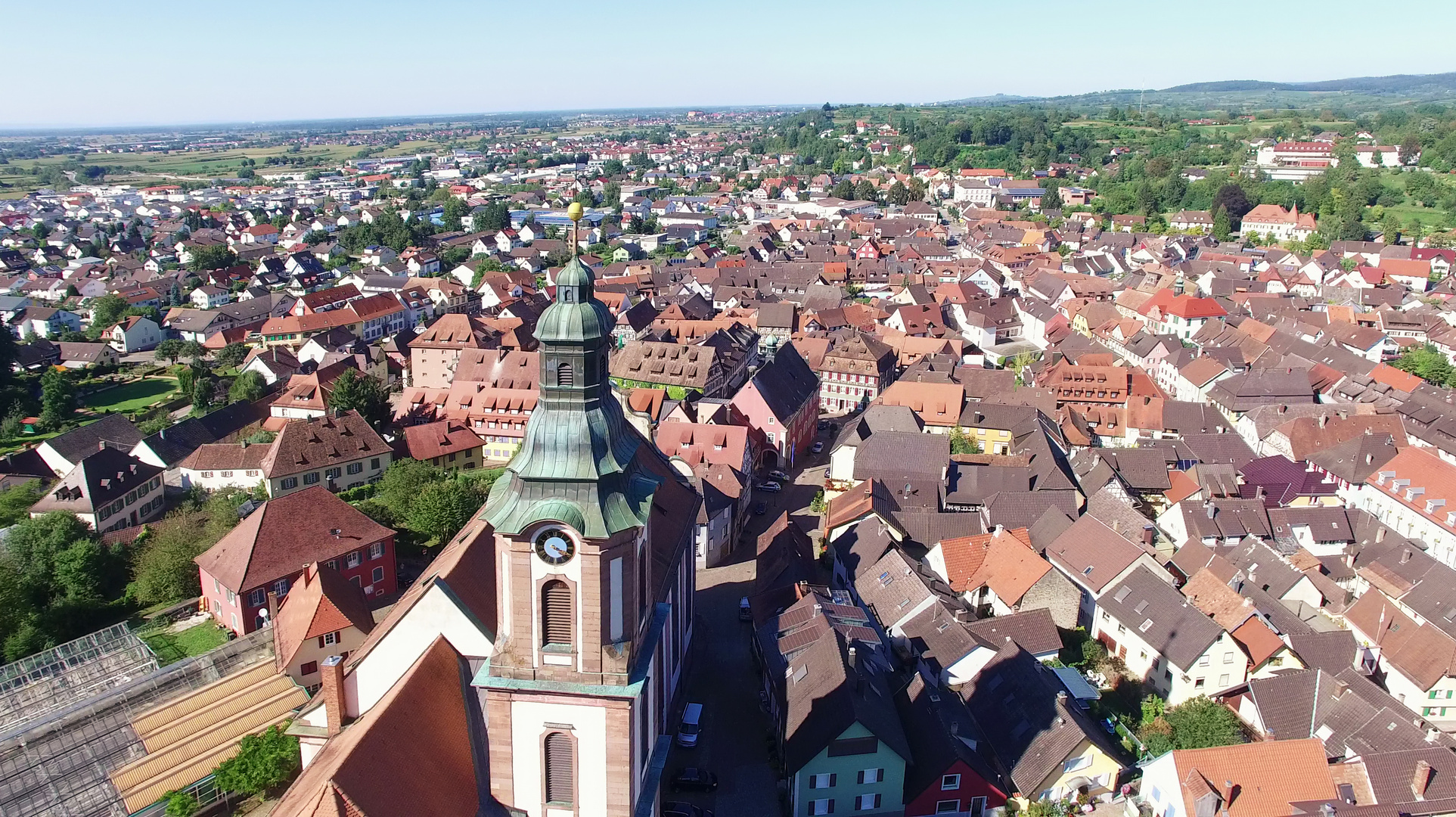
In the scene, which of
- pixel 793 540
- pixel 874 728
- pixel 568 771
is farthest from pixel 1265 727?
pixel 568 771

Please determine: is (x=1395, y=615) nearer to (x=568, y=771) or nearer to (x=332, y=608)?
(x=568, y=771)

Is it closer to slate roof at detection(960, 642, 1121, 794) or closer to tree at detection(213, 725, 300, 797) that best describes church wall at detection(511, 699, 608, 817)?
tree at detection(213, 725, 300, 797)

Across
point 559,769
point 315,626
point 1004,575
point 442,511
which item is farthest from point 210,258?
point 559,769

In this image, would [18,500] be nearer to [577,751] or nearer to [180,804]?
[180,804]

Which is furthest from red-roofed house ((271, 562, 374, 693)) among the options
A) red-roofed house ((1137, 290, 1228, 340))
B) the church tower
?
red-roofed house ((1137, 290, 1228, 340))

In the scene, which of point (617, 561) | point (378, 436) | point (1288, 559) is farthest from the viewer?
point (378, 436)
